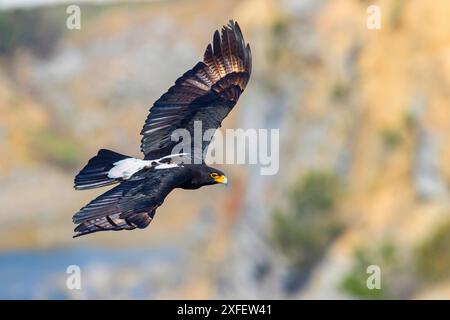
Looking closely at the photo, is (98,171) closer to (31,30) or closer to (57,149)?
(57,149)

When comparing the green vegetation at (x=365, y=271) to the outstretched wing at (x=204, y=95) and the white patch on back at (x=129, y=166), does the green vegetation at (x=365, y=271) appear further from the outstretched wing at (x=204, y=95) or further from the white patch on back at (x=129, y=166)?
the white patch on back at (x=129, y=166)

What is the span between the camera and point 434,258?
35.1 meters

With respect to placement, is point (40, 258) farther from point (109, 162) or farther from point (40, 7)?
point (109, 162)

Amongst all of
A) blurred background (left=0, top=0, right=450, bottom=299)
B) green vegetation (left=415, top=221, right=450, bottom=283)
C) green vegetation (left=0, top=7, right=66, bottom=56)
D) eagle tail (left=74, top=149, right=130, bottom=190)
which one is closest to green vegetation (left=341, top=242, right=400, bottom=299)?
blurred background (left=0, top=0, right=450, bottom=299)

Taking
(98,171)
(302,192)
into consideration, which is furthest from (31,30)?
(98,171)

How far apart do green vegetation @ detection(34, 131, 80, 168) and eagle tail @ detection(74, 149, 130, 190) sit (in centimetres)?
4770

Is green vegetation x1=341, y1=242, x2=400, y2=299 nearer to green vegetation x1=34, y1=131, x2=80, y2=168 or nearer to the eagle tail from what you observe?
the eagle tail

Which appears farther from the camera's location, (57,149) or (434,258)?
(57,149)

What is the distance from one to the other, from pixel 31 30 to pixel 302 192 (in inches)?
1512

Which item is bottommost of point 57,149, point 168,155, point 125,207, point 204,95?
point 125,207

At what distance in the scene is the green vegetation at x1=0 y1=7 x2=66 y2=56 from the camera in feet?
241

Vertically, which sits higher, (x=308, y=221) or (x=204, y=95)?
(x=204, y=95)

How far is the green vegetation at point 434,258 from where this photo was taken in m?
34.5
